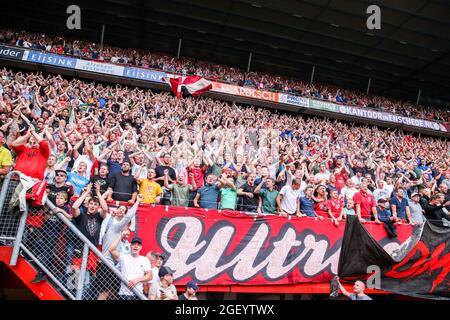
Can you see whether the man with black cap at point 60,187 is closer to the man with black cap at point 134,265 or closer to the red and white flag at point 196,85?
the man with black cap at point 134,265

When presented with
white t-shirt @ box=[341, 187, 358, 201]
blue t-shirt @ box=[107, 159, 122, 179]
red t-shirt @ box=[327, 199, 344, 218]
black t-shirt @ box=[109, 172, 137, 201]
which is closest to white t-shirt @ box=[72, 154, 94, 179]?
blue t-shirt @ box=[107, 159, 122, 179]

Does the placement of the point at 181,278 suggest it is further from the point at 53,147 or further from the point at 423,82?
the point at 423,82

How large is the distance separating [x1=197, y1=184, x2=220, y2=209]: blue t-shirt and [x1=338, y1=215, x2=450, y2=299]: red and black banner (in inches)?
106

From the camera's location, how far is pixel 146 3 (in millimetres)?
20359

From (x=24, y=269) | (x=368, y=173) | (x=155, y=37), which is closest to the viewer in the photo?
(x=24, y=269)

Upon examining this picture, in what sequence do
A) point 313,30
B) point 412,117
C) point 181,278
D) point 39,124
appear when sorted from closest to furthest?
point 181,278
point 39,124
point 313,30
point 412,117

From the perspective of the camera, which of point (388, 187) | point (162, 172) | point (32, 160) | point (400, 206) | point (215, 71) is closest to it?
point (32, 160)

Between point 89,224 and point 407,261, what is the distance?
613 cm

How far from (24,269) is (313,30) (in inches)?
873

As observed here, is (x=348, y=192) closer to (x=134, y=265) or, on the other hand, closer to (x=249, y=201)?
(x=249, y=201)

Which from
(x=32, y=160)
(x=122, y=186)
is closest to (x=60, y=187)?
(x=32, y=160)

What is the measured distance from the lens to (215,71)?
24.6 meters

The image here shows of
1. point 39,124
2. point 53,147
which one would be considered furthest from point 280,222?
point 39,124

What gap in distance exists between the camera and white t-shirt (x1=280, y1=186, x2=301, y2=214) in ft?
23.2
